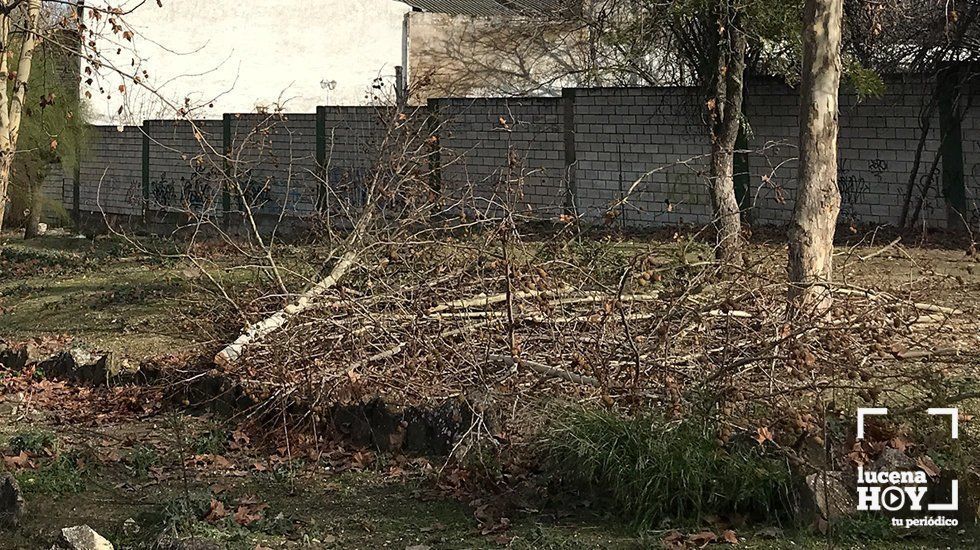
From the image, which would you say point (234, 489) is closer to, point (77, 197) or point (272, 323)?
point (272, 323)

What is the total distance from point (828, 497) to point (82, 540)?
3234 millimetres

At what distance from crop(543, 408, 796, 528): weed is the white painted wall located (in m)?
21.7

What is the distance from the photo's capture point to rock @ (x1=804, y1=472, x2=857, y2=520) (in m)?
4.61

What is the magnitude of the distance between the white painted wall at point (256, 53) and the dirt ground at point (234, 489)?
18346mm

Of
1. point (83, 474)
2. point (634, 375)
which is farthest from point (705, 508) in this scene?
point (83, 474)

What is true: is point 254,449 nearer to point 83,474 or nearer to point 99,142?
point 83,474

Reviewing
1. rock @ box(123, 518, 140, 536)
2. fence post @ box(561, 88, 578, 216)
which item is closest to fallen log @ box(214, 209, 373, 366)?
rock @ box(123, 518, 140, 536)

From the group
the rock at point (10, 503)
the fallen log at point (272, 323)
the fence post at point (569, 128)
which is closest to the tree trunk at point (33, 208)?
the fence post at point (569, 128)

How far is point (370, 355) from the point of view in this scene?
272 inches

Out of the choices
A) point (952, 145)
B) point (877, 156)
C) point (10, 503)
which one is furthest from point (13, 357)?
point (952, 145)

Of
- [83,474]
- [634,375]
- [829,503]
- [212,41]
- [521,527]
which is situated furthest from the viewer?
[212,41]

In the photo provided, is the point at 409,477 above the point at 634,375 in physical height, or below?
below

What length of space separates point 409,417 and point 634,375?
55.5 inches

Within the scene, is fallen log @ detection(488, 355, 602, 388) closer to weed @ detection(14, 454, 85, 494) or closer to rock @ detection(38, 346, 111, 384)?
weed @ detection(14, 454, 85, 494)
